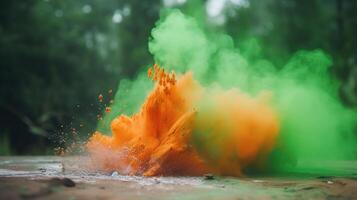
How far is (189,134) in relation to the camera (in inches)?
517

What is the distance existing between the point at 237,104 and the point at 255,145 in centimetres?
130

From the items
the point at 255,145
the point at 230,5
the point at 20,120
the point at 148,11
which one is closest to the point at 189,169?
the point at 255,145

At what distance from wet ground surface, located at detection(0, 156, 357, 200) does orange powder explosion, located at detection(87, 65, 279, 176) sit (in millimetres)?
1159

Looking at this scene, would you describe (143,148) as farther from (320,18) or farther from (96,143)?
(320,18)

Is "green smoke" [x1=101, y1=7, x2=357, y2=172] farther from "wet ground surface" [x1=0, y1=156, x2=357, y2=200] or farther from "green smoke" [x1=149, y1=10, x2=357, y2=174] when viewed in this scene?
"wet ground surface" [x1=0, y1=156, x2=357, y2=200]

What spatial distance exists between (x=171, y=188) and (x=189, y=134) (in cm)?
344

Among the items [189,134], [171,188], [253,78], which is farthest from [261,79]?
[171,188]

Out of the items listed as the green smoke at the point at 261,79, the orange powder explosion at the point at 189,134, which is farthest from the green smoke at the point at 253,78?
the orange powder explosion at the point at 189,134

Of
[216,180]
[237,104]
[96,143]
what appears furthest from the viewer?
[96,143]

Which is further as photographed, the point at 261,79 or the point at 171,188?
the point at 261,79

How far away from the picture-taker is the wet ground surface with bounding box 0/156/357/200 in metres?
8.41

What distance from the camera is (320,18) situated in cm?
3241

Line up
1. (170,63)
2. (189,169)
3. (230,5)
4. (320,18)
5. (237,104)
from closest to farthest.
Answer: (189,169) < (237,104) < (170,63) < (320,18) < (230,5)

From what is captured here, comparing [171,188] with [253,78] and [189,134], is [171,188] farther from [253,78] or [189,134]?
[253,78]
